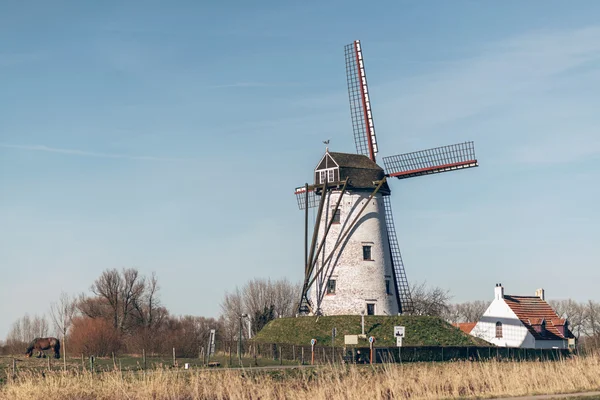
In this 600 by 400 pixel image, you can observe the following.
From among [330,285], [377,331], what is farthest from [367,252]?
[377,331]

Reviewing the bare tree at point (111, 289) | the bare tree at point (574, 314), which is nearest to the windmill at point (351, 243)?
the bare tree at point (111, 289)

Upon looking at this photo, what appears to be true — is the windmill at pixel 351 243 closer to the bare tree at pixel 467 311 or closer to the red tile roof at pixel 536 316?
the red tile roof at pixel 536 316

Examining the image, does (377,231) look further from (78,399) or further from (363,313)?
(78,399)

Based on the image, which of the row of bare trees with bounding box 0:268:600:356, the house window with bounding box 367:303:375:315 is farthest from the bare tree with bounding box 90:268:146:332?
the house window with bounding box 367:303:375:315

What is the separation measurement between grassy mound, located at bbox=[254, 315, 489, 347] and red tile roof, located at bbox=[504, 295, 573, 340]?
14.6m

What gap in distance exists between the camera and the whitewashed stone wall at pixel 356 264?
51031mm

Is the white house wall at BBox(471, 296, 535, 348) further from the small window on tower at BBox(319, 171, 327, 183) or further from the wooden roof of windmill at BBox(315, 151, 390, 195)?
the small window on tower at BBox(319, 171, 327, 183)

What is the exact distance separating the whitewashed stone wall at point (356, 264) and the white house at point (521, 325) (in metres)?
16.4

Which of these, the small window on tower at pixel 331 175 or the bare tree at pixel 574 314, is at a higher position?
the small window on tower at pixel 331 175

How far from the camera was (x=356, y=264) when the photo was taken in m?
51.2

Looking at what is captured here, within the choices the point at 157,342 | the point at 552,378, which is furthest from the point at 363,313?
the point at 552,378

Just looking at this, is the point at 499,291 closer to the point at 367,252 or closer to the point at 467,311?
the point at 367,252

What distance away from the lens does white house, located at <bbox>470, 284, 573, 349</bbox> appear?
63.5m

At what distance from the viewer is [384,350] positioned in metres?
44.8
